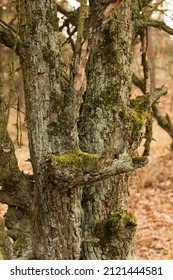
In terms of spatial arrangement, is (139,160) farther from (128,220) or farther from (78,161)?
(128,220)

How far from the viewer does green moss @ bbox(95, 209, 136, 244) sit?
3.04m

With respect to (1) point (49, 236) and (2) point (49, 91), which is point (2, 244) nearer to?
(1) point (49, 236)

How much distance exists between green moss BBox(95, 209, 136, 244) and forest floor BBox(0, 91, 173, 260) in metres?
2.45

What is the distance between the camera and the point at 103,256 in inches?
124

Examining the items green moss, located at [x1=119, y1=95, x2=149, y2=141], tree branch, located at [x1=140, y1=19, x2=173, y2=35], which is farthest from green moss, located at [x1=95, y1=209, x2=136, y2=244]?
tree branch, located at [x1=140, y1=19, x2=173, y2=35]

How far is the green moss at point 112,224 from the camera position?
3041 mm

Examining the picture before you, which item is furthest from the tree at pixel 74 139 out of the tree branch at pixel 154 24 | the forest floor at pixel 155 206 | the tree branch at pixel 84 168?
the forest floor at pixel 155 206

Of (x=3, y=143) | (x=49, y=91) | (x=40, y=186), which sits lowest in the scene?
(x=40, y=186)

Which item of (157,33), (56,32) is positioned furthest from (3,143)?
(157,33)

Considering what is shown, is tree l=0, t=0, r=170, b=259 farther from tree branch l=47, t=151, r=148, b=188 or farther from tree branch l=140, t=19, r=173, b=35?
tree branch l=140, t=19, r=173, b=35

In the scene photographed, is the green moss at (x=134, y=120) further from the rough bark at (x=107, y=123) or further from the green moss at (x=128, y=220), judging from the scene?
the green moss at (x=128, y=220)

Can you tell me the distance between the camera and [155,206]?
872 centimetres

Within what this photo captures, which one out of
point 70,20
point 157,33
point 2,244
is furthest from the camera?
point 157,33
